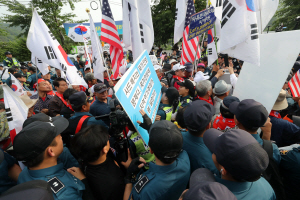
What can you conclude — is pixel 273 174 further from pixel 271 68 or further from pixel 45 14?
pixel 45 14

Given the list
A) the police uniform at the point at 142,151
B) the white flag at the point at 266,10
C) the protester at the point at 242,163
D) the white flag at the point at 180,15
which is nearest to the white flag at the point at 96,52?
the white flag at the point at 180,15

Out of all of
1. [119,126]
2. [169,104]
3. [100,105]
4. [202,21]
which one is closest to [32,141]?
[119,126]

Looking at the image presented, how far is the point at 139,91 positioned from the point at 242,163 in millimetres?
1326

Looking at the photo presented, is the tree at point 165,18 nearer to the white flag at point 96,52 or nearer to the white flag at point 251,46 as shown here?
the white flag at point 96,52

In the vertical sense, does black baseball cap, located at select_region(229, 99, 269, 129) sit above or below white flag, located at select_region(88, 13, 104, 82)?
below

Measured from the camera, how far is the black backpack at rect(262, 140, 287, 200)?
1604 mm

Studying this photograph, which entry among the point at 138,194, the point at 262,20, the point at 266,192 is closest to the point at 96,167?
the point at 138,194

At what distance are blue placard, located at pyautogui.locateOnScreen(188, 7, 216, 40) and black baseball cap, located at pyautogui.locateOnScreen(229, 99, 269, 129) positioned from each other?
2925mm

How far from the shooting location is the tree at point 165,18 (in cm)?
2127

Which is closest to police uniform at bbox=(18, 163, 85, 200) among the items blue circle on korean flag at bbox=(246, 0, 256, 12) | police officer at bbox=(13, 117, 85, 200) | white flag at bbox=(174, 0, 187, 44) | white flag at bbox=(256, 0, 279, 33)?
police officer at bbox=(13, 117, 85, 200)

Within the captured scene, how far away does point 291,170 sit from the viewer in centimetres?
166

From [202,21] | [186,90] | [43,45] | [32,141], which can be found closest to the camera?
[32,141]

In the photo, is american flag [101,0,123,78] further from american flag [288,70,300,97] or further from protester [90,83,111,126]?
american flag [288,70,300,97]

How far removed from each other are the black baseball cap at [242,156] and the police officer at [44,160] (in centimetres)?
121
